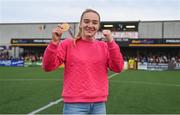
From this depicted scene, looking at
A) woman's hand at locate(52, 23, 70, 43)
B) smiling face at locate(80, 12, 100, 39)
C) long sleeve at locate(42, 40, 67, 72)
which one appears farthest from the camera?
smiling face at locate(80, 12, 100, 39)

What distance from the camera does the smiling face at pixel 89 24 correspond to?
5145mm

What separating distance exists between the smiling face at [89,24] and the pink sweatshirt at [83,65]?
0.10 metres

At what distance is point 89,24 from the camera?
514 centimetres

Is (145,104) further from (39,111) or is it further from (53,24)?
(53,24)

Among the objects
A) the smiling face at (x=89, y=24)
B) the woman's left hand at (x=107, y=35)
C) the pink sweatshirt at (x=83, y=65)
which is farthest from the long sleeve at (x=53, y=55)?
the woman's left hand at (x=107, y=35)

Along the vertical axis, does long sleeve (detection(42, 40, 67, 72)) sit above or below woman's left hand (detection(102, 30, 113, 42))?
below

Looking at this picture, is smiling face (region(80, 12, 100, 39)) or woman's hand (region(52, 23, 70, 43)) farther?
smiling face (region(80, 12, 100, 39))

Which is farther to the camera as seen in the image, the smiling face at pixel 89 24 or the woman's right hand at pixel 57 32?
the smiling face at pixel 89 24

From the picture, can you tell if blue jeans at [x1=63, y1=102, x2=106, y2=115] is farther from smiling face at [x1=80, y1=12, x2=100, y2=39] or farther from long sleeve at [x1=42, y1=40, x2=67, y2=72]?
smiling face at [x1=80, y1=12, x2=100, y2=39]

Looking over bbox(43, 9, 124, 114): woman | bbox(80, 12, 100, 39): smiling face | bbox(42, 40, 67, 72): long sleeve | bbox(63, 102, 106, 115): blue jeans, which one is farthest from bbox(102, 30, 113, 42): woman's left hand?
bbox(63, 102, 106, 115): blue jeans

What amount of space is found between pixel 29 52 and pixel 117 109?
57696 millimetres

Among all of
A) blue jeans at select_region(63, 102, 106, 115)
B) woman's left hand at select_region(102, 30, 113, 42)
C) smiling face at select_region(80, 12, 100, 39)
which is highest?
smiling face at select_region(80, 12, 100, 39)

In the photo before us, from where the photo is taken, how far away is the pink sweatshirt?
5082 millimetres

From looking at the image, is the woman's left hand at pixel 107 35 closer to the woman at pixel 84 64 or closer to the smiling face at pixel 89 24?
the woman at pixel 84 64
